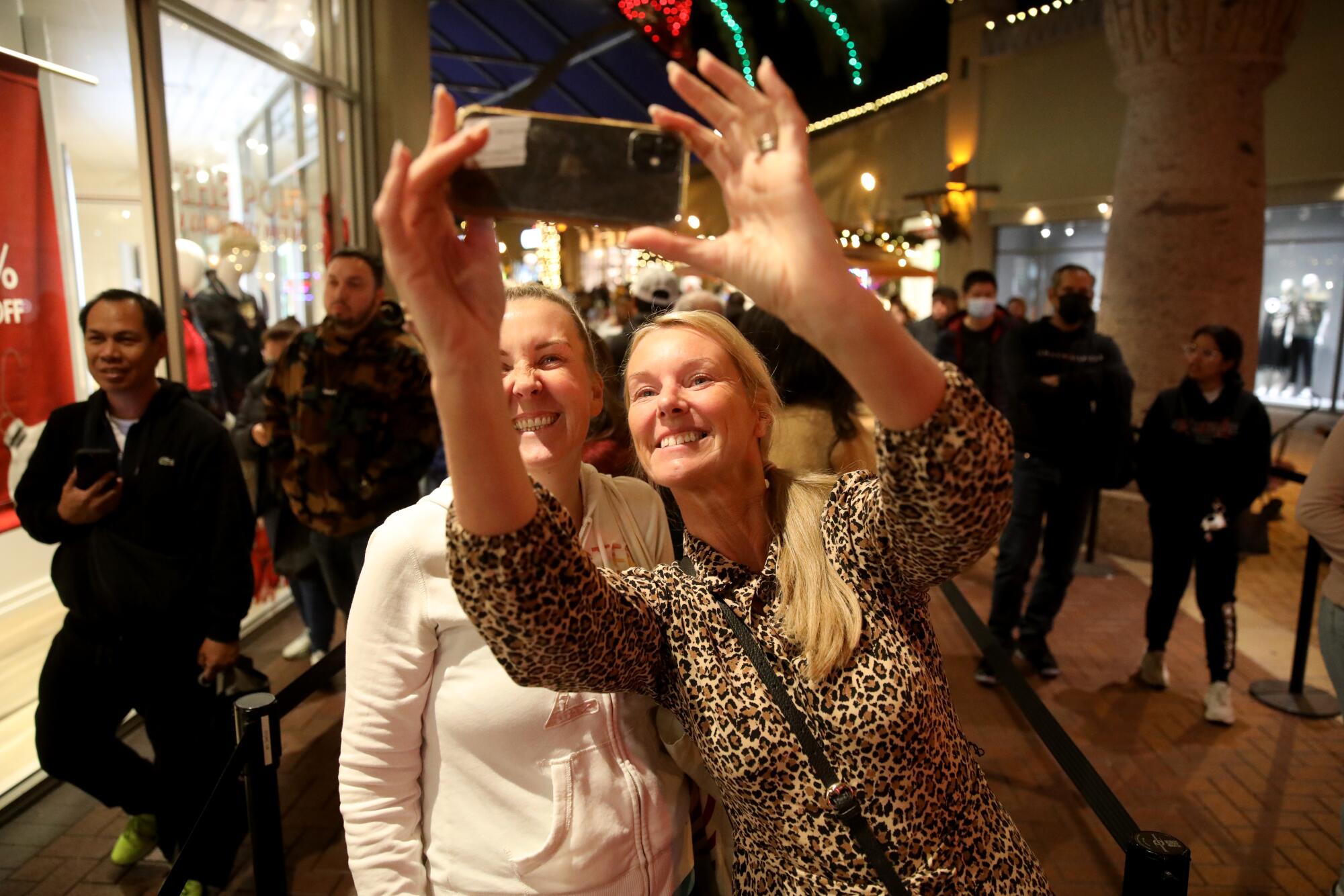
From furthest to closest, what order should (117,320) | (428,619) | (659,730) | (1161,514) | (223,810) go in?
(1161,514) < (223,810) < (117,320) < (659,730) < (428,619)

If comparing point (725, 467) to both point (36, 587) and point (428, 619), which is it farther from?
point (36, 587)

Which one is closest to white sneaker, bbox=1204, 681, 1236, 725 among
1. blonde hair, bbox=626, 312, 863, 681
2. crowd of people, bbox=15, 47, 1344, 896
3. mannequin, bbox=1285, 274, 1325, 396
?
crowd of people, bbox=15, 47, 1344, 896

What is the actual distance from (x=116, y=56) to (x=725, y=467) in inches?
175

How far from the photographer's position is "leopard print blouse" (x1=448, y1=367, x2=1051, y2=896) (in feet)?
3.45

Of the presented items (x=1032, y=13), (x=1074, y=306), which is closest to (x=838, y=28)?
(x=1074, y=306)

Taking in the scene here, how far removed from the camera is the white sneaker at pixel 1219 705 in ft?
13.7

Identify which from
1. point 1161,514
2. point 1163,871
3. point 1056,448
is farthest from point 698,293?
point 1163,871

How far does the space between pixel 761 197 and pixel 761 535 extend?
27.7 inches

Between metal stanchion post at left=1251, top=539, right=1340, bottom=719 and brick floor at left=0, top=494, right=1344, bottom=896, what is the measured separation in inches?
2.8

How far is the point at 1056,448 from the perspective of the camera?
14.8 feet

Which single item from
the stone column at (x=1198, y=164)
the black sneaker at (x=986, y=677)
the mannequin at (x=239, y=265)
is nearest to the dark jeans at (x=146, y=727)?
the mannequin at (x=239, y=265)

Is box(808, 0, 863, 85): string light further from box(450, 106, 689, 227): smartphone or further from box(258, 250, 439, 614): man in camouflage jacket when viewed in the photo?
box(450, 106, 689, 227): smartphone

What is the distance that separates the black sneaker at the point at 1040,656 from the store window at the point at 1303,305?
9731mm

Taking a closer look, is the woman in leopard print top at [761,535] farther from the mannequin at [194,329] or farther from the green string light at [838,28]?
the green string light at [838,28]
